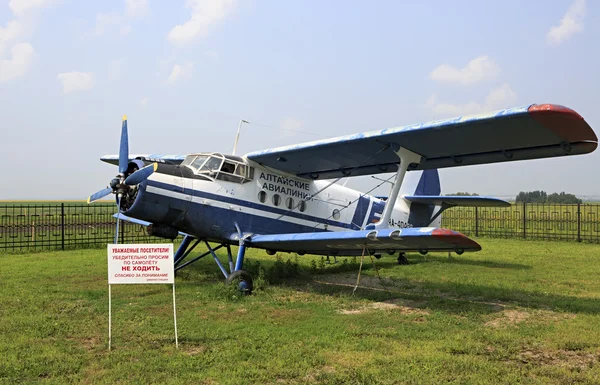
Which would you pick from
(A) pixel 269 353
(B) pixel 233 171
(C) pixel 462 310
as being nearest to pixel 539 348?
(C) pixel 462 310

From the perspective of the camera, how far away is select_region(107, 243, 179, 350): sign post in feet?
19.1

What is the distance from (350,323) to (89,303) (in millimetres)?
4576

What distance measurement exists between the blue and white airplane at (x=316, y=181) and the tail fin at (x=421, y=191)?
10.2 feet

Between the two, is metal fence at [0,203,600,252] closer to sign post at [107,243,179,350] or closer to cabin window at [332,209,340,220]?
cabin window at [332,209,340,220]

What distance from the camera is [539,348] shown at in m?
5.57

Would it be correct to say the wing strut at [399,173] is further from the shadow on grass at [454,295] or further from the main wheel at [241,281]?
the main wheel at [241,281]

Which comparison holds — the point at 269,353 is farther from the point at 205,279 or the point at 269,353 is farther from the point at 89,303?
the point at 205,279

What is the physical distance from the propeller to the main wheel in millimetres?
2319

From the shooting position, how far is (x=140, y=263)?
591 cm

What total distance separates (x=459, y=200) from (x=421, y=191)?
5.39 ft

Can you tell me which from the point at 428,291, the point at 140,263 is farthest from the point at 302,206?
the point at 140,263

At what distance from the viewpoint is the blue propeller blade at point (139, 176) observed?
8430 mm

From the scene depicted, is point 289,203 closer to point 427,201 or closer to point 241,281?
point 241,281

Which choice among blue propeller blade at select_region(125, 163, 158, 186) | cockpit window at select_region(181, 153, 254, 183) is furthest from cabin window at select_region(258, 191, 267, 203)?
blue propeller blade at select_region(125, 163, 158, 186)
